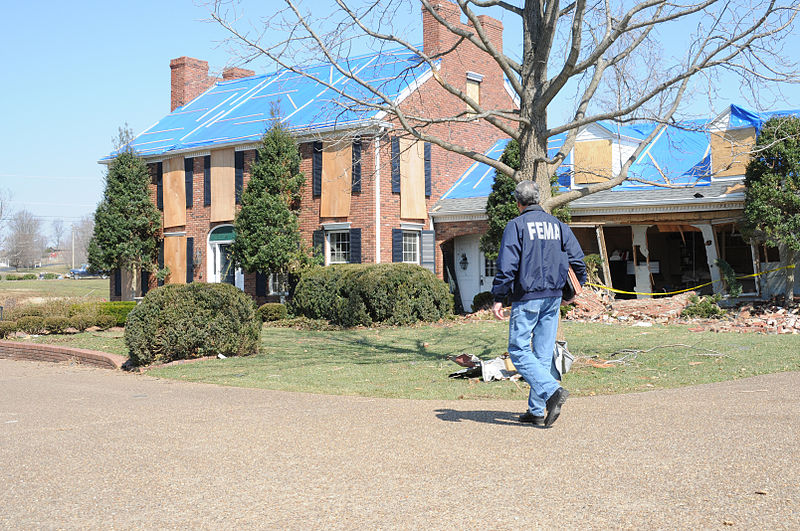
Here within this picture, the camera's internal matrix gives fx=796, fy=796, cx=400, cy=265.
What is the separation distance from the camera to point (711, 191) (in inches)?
738

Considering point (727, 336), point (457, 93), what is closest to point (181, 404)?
point (457, 93)

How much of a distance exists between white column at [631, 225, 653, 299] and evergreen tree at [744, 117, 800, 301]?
3.96 meters

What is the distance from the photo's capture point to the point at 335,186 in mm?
22281

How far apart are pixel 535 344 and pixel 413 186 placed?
1687 centimetres

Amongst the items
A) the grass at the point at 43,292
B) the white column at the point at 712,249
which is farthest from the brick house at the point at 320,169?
the white column at the point at 712,249

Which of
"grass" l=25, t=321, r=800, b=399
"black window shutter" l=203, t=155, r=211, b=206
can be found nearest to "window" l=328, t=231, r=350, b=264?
"black window shutter" l=203, t=155, r=211, b=206

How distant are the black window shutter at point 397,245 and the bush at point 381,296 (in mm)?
2985

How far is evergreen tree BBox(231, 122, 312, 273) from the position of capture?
21688 millimetres

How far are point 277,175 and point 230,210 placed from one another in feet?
10.6

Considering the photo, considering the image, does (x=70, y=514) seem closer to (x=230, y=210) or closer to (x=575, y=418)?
(x=575, y=418)

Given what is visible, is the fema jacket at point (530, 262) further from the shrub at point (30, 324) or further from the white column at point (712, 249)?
the white column at point (712, 249)

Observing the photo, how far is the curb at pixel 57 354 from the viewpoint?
1233 cm

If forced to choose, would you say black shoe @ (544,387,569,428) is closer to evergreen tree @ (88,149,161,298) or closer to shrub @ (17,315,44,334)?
shrub @ (17,315,44,334)

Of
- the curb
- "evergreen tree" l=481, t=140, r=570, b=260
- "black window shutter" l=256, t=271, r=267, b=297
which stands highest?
"evergreen tree" l=481, t=140, r=570, b=260
